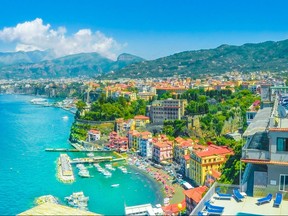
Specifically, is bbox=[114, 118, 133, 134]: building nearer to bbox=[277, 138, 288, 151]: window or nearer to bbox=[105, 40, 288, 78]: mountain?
bbox=[277, 138, 288, 151]: window

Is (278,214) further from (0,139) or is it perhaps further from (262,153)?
(0,139)

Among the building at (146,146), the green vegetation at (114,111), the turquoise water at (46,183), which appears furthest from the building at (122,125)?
the building at (146,146)

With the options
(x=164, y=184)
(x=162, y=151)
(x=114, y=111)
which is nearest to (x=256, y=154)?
(x=164, y=184)

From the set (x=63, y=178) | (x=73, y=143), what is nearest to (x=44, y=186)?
(x=63, y=178)

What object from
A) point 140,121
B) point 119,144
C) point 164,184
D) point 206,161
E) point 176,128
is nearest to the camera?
point 206,161

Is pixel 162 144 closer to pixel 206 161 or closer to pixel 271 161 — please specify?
pixel 206 161

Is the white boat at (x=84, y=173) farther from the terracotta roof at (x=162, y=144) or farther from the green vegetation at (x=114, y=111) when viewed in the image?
the green vegetation at (x=114, y=111)
